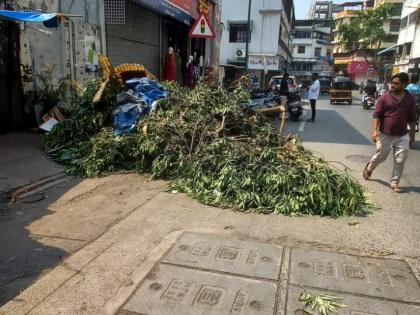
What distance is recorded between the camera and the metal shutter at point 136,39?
11.4 metres

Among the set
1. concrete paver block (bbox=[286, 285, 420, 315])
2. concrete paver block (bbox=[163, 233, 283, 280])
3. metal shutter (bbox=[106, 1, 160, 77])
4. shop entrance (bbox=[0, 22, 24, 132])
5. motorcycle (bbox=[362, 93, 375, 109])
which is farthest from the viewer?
motorcycle (bbox=[362, 93, 375, 109])

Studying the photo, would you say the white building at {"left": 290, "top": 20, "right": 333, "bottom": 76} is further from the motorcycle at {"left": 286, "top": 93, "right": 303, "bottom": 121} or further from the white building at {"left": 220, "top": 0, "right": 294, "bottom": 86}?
the motorcycle at {"left": 286, "top": 93, "right": 303, "bottom": 121}

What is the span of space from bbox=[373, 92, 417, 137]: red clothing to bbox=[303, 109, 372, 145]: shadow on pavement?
4828 millimetres

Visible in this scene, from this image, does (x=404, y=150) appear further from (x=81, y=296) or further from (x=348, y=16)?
(x=348, y=16)

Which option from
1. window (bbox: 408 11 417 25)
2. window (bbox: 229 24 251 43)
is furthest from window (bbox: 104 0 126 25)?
window (bbox: 408 11 417 25)

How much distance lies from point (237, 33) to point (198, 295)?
4034 cm

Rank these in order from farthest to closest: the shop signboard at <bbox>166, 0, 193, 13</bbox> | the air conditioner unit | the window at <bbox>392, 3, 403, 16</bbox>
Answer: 1. the window at <bbox>392, 3, 403, 16</bbox>
2. the air conditioner unit
3. the shop signboard at <bbox>166, 0, 193, 13</bbox>

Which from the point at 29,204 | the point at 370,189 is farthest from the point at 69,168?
the point at 370,189

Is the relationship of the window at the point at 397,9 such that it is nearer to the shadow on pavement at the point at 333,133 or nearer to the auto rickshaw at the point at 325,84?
the auto rickshaw at the point at 325,84

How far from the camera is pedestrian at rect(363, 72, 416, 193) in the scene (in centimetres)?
605

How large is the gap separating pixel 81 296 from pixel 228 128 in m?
4.71

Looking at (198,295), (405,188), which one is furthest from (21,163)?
(405,188)

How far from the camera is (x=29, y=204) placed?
5.54m

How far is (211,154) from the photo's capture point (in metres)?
6.16
